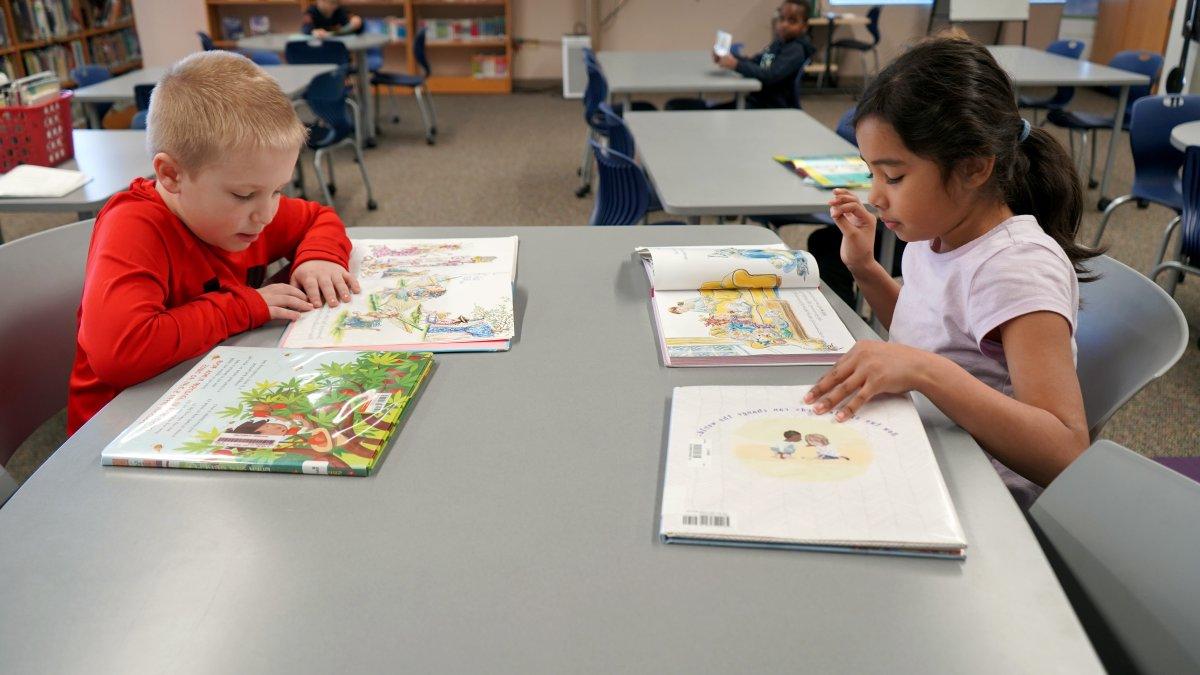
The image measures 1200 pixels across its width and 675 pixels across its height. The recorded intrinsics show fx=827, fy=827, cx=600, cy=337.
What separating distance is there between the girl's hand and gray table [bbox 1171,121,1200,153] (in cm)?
185

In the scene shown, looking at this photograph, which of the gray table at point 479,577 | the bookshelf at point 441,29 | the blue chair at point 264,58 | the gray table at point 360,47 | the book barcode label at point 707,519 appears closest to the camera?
the gray table at point 479,577

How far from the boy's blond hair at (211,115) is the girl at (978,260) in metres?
0.80

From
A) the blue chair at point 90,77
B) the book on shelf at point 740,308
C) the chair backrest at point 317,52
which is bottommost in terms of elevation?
the book on shelf at point 740,308

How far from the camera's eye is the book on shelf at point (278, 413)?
0.80m

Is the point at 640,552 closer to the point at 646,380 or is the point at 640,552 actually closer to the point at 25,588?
the point at 646,380

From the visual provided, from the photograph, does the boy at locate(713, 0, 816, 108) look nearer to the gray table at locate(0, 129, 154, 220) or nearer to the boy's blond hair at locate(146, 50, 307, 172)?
the gray table at locate(0, 129, 154, 220)

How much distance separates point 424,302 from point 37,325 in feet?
2.02

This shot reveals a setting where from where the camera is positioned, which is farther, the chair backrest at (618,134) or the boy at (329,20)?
the boy at (329,20)

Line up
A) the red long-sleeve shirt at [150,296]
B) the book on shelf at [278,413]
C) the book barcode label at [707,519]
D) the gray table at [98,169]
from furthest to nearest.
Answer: the gray table at [98,169] < the red long-sleeve shirt at [150,296] < the book on shelf at [278,413] < the book barcode label at [707,519]

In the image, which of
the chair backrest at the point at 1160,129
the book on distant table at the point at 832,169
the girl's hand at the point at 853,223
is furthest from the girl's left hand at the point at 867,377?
the chair backrest at the point at 1160,129

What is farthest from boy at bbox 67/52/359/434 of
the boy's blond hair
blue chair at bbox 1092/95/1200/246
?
blue chair at bbox 1092/95/1200/246

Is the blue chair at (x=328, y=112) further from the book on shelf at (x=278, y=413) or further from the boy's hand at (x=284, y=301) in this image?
the book on shelf at (x=278, y=413)

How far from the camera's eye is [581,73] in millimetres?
7316

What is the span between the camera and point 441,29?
7609 millimetres
